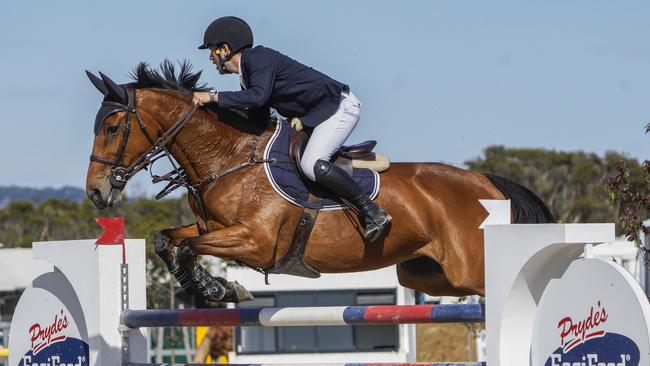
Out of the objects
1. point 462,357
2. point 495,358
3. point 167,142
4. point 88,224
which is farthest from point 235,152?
point 88,224

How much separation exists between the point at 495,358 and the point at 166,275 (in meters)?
16.3

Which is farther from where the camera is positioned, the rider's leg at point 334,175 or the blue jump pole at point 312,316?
the rider's leg at point 334,175

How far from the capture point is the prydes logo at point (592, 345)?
3.46 m

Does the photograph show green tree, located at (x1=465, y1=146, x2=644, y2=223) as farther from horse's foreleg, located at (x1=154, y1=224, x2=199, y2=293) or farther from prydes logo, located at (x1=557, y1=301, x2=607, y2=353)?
prydes logo, located at (x1=557, y1=301, x2=607, y2=353)

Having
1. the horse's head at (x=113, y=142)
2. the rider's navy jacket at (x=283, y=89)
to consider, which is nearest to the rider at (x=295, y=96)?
the rider's navy jacket at (x=283, y=89)

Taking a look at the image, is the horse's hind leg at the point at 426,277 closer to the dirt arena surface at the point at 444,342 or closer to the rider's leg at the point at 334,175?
the rider's leg at the point at 334,175

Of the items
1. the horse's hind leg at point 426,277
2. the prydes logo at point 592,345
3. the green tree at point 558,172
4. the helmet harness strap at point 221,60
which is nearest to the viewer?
the prydes logo at point 592,345

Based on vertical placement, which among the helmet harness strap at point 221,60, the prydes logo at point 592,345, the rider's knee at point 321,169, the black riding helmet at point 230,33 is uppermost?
A: the black riding helmet at point 230,33

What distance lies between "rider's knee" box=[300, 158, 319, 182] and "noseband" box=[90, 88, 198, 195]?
24.3 inches

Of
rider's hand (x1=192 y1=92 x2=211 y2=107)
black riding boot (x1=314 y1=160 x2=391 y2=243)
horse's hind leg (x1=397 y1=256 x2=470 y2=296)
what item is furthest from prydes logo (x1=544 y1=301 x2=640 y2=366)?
rider's hand (x1=192 y1=92 x2=211 y2=107)

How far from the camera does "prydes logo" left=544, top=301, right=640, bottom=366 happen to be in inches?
136

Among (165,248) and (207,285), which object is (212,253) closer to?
(207,285)

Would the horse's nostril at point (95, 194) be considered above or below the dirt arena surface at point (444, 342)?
above

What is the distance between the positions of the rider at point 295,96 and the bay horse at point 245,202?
153mm
